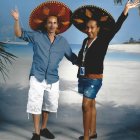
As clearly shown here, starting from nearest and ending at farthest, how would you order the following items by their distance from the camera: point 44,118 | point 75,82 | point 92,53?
point 92,53
point 44,118
point 75,82

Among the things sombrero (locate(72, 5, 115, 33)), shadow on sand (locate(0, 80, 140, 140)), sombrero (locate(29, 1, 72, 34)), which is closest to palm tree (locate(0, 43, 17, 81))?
shadow on sand (locate(0, 80, 140, 140))

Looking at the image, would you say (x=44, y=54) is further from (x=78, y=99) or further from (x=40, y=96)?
(x=78, y=99)

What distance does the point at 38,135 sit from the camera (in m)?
4.50

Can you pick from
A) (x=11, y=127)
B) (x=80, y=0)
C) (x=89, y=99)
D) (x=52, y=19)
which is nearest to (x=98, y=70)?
(x=89, y=99)

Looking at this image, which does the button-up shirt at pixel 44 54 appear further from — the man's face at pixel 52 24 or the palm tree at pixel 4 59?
the palm tree at pixel 4 59

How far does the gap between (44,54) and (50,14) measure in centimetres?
41

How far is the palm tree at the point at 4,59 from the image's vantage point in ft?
16.7

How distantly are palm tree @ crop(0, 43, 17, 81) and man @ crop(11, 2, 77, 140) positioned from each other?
2.07 ft

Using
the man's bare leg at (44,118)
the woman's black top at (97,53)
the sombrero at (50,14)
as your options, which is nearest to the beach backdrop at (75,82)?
the man's bare leg at (44,118)

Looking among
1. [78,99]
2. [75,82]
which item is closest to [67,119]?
[78,99]

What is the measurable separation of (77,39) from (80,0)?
17.3 inches

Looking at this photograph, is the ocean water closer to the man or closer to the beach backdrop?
the beach backdrop

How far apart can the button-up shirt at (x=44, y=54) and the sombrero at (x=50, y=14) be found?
132 mm

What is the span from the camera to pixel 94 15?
14.7 feet
